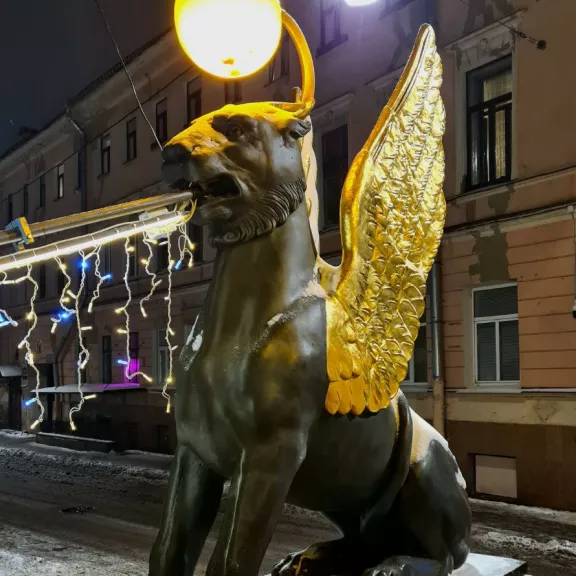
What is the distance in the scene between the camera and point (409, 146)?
213 centimetres

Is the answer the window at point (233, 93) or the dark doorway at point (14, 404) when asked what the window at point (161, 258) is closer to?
the window at point (233, 93)

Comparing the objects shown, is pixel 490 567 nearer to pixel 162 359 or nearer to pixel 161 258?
pixel 162 359

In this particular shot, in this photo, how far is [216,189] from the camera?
5.63 ft

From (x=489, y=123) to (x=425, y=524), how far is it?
7.68 meters

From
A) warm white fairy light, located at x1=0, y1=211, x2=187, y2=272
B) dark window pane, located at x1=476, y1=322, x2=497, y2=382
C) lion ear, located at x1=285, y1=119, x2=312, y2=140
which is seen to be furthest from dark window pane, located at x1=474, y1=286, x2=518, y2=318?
warm white fairy light, located at x1=0, y1=211, x2=187, y2=272

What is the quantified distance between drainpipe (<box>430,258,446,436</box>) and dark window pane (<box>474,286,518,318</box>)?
0.49 metres

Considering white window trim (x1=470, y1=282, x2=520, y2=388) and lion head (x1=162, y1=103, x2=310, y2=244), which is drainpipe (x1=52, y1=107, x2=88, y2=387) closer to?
white window trim (x1=470, y1=282, x2=520, y2=388)

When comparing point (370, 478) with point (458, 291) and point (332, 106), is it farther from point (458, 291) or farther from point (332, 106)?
point (332, 106)

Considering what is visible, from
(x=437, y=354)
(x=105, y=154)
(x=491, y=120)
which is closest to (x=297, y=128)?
(x=437, y=354)

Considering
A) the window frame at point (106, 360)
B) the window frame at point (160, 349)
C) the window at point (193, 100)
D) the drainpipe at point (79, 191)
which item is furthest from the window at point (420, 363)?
the drainpipe at point (79, 191)

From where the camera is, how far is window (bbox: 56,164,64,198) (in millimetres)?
18312

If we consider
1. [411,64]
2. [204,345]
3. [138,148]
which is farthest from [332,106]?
[204,345]

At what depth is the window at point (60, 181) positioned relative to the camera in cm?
1831

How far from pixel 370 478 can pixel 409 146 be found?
3.37 ft
